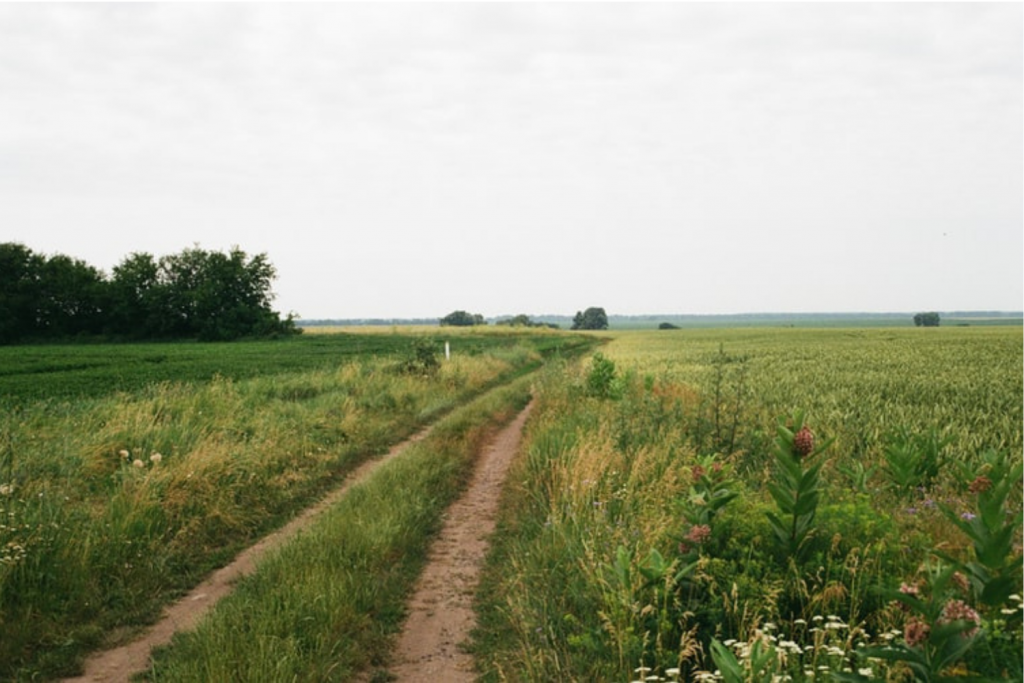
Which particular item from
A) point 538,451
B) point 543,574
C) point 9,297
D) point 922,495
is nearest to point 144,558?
point 543,574

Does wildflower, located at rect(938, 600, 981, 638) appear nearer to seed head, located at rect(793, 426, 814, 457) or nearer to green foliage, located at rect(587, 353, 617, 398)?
seed head, located at rect(793, 426, 814, 457)

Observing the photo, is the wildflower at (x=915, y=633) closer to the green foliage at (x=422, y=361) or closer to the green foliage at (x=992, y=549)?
the green foliage at (x=992, y=549)

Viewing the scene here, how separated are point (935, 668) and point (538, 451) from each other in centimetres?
791

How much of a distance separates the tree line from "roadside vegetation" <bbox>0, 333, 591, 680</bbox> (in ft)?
199

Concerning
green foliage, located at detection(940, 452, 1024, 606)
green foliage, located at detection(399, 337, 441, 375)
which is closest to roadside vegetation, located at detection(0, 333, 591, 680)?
green foliage, located at detection(940, 452, 1024, 606)

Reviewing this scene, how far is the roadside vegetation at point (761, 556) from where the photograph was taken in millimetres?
3410

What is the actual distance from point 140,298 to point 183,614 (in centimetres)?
7423

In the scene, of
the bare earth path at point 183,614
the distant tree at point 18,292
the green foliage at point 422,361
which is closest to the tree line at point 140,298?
the distant tree at point 18,292

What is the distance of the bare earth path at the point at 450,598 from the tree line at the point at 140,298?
67.0 meters

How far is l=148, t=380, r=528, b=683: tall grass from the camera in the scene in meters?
4.95

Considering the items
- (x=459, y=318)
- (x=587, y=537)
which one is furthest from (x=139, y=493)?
(x=459, y=318)

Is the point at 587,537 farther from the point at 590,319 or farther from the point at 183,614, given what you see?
the point at 590,319

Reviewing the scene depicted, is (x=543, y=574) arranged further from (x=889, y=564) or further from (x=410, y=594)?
(x=889, y=564)

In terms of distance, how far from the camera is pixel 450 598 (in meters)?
6.61
